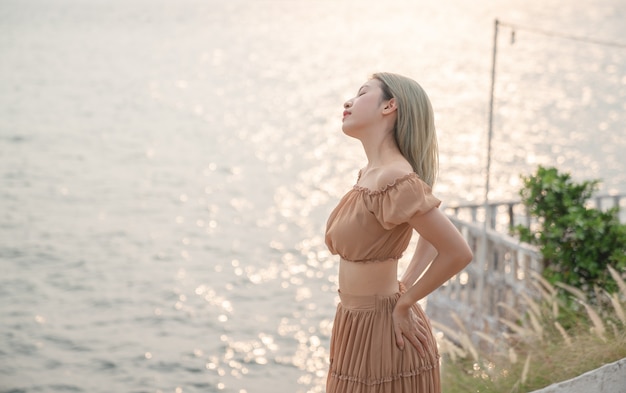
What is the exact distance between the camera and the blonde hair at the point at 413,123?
→ 3465 mm

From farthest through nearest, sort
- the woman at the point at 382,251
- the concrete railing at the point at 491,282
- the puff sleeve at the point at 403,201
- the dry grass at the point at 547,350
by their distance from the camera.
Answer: the concrete railing at the point at 491,282, the dry grass at the point at 547,350, the woman at the point at 382,251, the puff sleeve at the point at 403,201

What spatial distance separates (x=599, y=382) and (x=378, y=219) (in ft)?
5.74

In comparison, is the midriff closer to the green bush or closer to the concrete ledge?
the concrete ledge

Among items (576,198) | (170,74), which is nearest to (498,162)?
(576,198)

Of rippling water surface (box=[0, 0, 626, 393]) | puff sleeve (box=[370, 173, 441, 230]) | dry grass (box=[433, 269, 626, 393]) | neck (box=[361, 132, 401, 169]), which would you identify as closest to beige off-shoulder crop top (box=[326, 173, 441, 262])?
puff sleeve (box=[370, 173, 441, 230])

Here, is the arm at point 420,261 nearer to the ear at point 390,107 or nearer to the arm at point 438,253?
the arm at point 438,253

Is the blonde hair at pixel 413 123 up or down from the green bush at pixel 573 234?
up

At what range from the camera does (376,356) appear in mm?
3510

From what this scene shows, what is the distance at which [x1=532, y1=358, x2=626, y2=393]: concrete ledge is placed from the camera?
4.41 m

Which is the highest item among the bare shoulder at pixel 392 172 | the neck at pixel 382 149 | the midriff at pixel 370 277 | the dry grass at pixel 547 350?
the neck at pixel 382 149

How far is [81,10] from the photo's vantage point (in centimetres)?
5656

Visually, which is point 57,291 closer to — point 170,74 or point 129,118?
point 129,118

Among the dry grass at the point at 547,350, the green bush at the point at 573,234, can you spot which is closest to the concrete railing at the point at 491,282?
the green bush at the point at 573,234

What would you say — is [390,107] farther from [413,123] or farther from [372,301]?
[372,301]
